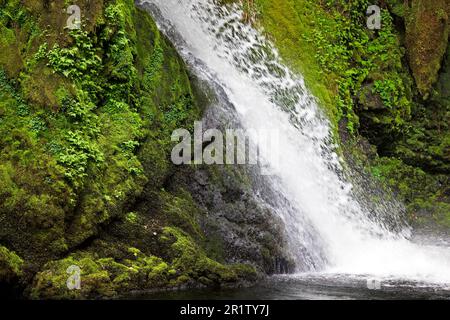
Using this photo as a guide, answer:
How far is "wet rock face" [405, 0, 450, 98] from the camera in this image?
16156 millimetres

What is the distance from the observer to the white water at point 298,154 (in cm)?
1035

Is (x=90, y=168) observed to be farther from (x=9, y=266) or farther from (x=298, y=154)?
(x=298, y=154)

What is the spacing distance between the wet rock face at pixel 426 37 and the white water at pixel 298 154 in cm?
401

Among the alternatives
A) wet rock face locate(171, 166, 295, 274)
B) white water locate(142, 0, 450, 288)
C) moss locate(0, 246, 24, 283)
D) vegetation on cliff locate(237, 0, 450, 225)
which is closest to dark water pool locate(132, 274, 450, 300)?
wet rock face locate(171, 166, 295, 274)

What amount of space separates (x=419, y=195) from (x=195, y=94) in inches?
298

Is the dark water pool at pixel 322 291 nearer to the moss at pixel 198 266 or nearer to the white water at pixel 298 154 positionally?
the moss at pixel 198 266

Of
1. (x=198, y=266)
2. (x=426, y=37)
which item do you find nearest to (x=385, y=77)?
(x=426, y=37)

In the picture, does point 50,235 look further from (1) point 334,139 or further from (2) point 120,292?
(1) point 334,139

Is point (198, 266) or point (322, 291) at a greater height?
point (198, 266)

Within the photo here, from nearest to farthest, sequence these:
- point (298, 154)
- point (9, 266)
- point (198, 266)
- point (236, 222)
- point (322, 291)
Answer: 1. point (9, 266)
2. point (322, 291)
3. point (198, 266)
4. point (236, 222)
5. point (298, 154)

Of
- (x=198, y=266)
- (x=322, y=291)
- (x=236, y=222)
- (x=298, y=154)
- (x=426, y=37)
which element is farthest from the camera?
(x=426, y=37)

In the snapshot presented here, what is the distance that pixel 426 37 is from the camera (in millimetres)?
16219

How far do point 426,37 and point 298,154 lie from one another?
6397 mm
